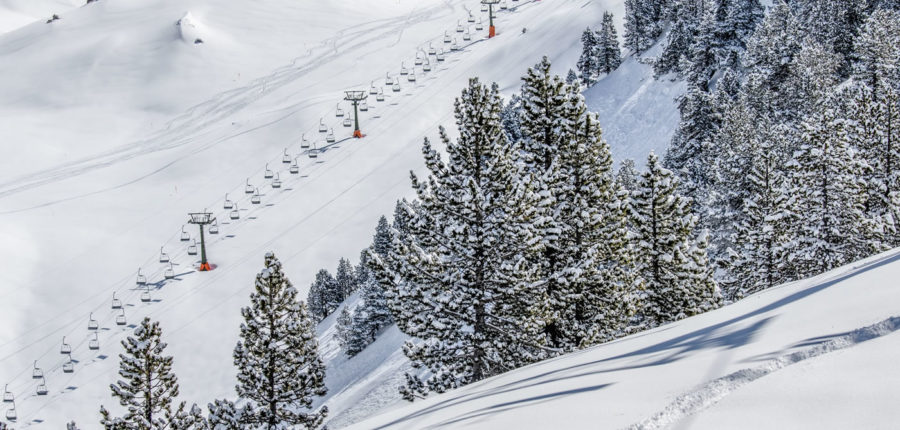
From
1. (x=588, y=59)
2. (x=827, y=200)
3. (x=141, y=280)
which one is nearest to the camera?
(x=827, y=200)

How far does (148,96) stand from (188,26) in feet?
91.0

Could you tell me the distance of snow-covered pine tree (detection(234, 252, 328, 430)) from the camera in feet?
79.3

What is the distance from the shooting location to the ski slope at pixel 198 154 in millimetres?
60406

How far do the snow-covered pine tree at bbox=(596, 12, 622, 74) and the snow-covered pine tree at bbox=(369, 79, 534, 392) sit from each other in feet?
267

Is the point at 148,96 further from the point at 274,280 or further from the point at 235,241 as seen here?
the point at 274,280

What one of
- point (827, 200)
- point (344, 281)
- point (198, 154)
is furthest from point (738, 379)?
point (198, 154)

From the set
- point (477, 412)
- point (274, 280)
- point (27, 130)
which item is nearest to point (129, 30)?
point (27, 130)

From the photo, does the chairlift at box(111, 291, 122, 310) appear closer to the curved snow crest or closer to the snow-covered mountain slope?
the snow-covered mountain slope

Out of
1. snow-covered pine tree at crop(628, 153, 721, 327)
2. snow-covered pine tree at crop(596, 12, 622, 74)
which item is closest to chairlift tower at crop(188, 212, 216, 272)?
snow-covered pine tree at crop(628, 153, 721, 327)

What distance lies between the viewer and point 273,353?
79.5 ft

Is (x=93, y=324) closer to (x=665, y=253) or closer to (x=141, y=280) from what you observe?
(x=141, y=280)

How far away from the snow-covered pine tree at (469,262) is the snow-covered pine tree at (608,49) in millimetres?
81373

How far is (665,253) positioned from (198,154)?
7826 centimetres

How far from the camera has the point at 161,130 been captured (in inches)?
4382
